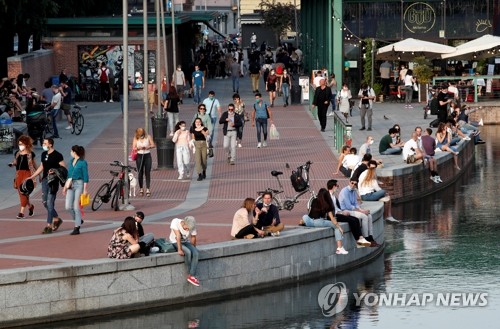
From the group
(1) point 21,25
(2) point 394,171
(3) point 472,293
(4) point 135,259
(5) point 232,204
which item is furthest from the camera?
(1) point 21,25

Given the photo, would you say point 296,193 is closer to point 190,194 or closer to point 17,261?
point 190,194

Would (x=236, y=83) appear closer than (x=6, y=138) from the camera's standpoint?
No

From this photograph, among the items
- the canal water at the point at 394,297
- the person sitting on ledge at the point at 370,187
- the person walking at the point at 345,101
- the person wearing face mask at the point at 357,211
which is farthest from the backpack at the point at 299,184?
the person walking at the point at 345,101

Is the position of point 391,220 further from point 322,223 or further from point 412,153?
point 322,223

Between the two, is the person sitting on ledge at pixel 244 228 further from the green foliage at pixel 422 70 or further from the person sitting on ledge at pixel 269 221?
the green foliage at pixel 422 70

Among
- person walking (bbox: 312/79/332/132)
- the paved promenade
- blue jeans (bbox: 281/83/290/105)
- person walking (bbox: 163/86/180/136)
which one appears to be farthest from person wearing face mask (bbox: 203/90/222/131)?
blue jeans (bbox: 281/83/290/105)

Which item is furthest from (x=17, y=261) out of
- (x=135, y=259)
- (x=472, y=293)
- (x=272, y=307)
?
(x=472, y=293)

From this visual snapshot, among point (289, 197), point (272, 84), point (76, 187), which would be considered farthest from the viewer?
point (272, 84)

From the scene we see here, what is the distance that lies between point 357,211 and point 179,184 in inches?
284

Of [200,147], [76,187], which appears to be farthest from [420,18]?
[76,187]

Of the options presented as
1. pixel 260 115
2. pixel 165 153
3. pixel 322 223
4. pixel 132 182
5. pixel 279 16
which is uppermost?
pixel 279 16

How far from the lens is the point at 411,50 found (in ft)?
171

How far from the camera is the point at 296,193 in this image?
27.4 meters

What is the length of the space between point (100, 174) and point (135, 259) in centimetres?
1206
